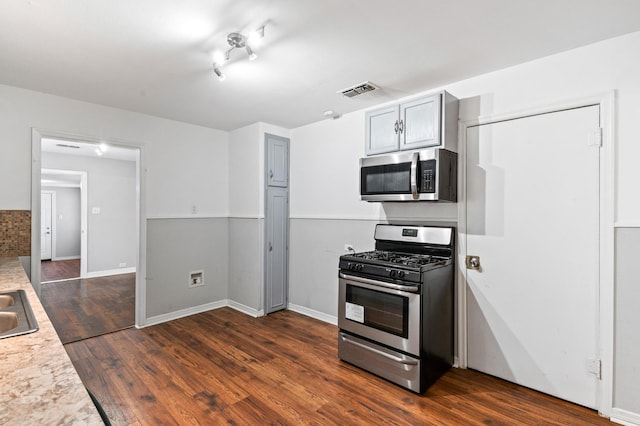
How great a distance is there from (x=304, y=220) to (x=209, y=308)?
67.9 inches

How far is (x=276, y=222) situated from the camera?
4281 millimetres

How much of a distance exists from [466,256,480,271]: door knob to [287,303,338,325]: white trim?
66.1 inches

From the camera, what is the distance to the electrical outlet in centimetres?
421

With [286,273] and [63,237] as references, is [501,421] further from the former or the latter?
[63,237]

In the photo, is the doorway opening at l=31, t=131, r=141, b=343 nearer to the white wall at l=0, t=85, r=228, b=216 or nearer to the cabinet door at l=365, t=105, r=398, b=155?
the white wall at l=0, t=85, r=228, b=216

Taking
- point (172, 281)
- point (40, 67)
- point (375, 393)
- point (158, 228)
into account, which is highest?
point (40, 67)

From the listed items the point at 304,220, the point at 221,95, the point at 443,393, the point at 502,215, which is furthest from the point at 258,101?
the point at 443,393

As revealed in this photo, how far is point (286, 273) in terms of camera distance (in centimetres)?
440

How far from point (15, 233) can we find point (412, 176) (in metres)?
3.56

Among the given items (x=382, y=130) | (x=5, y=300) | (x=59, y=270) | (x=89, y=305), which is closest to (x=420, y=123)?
(x=382, y=130)

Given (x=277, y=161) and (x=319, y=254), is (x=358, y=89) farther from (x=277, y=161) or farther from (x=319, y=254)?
(x=319, y=254)

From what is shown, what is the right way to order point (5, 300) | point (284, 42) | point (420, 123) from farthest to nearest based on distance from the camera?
point (420, 123), point (284, 42), point (5, 300)

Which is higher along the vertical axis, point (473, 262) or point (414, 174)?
point (414, 174)

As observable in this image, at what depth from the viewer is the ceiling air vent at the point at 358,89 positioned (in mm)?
2896
